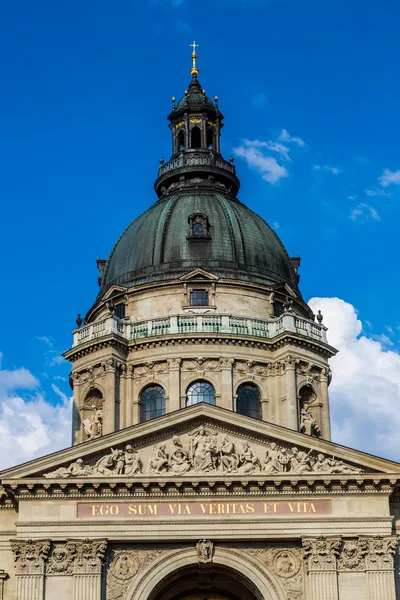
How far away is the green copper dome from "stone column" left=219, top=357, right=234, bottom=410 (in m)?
5.87

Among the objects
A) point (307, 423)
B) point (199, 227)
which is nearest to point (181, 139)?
point (199, 227)

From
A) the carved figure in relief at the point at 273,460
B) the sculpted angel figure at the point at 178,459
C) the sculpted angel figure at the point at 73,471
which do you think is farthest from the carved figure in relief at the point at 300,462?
the sculpted angel figure at the point at 73,471

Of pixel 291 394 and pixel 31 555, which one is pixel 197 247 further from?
pixel 31 555

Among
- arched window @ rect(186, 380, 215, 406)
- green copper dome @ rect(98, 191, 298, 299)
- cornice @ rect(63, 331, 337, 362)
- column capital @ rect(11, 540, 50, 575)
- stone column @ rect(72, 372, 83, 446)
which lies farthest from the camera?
green copper dome @ rect(98, 191, 298, 299)

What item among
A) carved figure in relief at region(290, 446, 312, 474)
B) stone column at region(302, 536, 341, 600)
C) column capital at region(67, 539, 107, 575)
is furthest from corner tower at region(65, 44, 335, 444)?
column capital at region(67, 539, 107, 575)

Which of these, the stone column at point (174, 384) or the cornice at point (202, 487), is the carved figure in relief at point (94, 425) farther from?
the cornice at point (202, 487)

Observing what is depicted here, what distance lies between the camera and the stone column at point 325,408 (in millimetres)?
65625

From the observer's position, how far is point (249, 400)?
65.1 metres

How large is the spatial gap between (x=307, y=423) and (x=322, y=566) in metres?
17.8

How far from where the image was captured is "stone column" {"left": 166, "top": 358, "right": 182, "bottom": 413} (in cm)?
6378

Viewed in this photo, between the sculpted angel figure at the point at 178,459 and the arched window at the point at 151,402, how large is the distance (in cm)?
1644

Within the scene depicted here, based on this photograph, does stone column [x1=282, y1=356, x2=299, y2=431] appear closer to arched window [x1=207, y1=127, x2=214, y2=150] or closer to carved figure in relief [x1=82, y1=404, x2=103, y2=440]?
carved figure in relief [x1=82, y1=404, x2=103, y2=440]

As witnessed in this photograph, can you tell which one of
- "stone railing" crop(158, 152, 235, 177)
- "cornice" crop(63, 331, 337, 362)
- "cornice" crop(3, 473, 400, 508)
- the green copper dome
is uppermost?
"stone railing" crop(158, 152, 235, 177)

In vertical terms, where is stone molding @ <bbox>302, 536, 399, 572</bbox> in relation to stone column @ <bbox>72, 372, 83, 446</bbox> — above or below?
below
